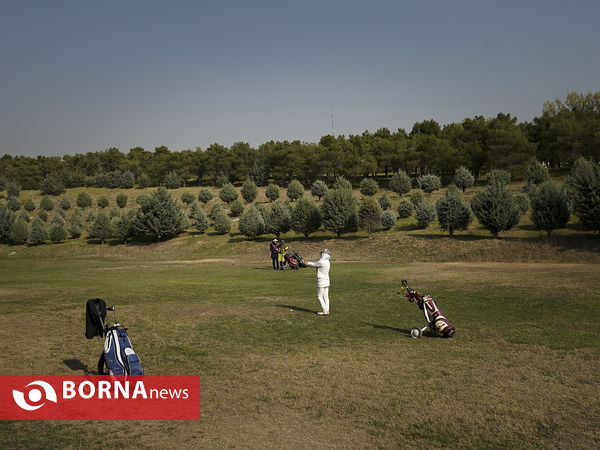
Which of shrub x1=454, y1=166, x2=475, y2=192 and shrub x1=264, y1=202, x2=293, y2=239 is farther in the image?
shrub x1=454, y1=166, x2=475, y2=192

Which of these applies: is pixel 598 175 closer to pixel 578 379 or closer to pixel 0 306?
pixel 578 379

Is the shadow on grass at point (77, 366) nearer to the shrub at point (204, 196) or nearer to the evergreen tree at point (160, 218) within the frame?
the evergreen tree at point (160, 218)

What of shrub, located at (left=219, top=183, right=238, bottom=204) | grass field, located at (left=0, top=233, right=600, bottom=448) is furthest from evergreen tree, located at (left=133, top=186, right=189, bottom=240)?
grass field, located at (left=0, top=233, right=600, bottom=448)

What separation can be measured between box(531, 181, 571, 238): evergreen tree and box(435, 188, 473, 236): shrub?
6.91m

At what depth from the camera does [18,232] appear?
66750mm

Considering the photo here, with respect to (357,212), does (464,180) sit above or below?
above

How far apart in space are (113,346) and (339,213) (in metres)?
43.1

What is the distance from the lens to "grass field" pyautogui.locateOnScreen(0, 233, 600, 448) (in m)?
6.94

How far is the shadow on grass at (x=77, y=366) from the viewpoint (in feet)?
31.8

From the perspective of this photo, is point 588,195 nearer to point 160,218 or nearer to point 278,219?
point 278,219

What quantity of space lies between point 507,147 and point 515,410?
8120 centimetres

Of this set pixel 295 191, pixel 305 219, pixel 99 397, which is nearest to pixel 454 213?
pixel 305 219

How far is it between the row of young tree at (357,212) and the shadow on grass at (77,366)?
128 feet

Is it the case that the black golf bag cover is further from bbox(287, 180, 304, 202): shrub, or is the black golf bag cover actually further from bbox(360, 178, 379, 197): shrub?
bbox(287, 180, 304, 202): shrub
